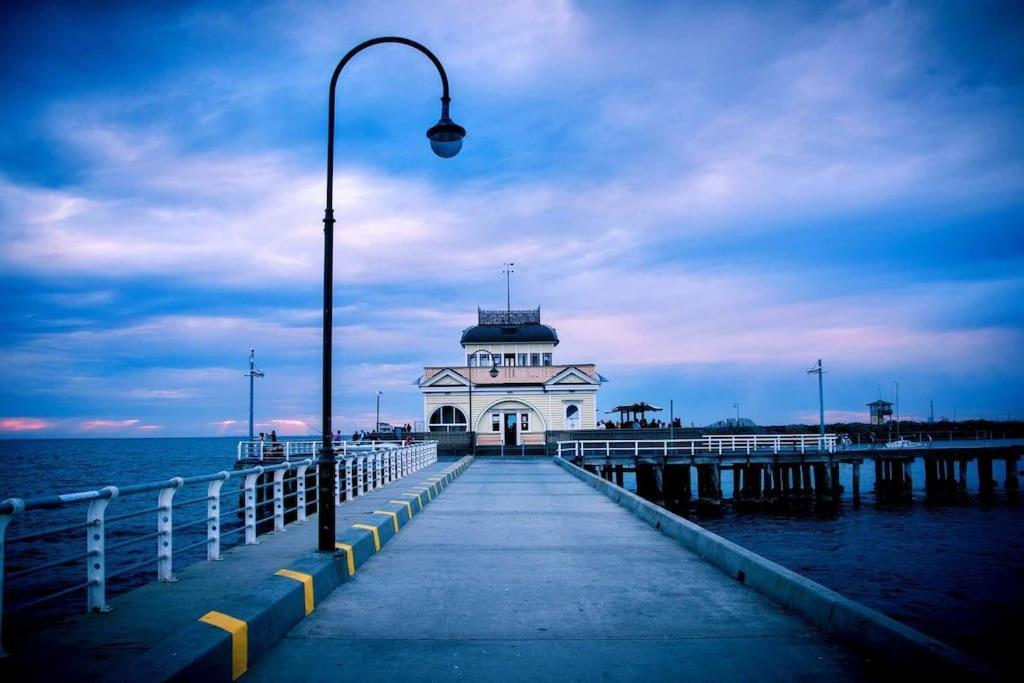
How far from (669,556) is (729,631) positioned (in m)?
3.92

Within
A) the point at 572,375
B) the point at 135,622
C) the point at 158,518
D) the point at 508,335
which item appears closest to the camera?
the point at 135,622

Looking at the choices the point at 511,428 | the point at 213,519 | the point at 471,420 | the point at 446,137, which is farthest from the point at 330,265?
the point at 511,428

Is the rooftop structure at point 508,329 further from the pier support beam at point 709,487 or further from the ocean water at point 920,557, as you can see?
the ocean water at point 920,557

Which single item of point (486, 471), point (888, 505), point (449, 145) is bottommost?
point (888, 505)

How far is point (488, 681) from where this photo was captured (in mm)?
5074

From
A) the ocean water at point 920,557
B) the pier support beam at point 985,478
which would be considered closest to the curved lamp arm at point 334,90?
the ocean water at point 920,557

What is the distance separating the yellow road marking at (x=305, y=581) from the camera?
696 centimetres

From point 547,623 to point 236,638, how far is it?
2672mm

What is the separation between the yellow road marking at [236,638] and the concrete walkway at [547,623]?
0.38 ft

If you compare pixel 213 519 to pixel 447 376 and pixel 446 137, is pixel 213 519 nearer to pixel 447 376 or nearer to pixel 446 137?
pixel 446 137

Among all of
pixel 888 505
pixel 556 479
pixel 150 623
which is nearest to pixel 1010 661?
pixel 150 623

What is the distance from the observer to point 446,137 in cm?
977

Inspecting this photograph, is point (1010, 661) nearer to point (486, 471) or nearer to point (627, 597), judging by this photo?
point (627, 597)

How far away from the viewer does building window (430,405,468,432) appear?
2030 inches
